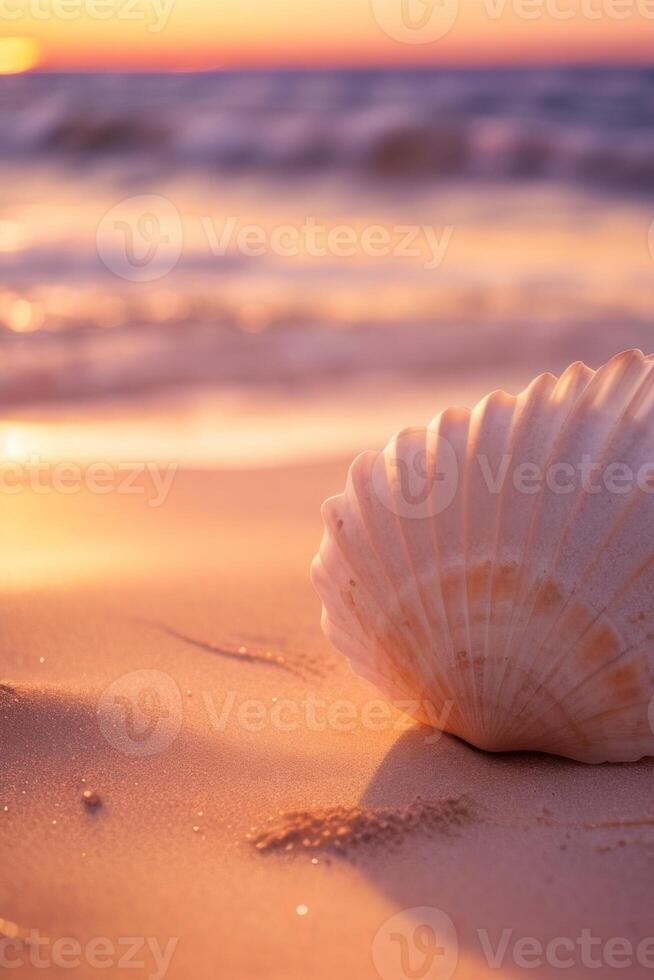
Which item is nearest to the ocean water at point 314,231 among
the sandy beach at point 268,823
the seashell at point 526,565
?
the sandy beach at point 268,823

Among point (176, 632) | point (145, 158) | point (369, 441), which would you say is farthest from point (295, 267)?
point (145, 158)

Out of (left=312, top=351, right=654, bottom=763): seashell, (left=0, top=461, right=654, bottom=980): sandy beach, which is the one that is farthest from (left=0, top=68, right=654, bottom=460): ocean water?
(left=312, top=351, right=654, bottom=763): seashell

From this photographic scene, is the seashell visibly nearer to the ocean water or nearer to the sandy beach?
the sandy beach

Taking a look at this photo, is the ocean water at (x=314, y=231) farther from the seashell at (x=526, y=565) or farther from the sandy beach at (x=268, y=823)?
the seashell at (x=526, y=565)

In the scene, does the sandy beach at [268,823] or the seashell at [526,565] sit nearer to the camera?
the sandy beach at [268,823]

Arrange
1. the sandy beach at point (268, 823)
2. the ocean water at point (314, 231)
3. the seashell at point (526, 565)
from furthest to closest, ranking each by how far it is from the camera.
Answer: the ocean water at point (314, 231) < the seashell at point (526, 565) < the sandy beach at point (268, 823)

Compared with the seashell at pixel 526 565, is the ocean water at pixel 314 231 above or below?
above

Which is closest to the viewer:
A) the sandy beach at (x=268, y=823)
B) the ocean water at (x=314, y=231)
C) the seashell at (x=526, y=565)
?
the sandy beach at (x=268, y=823)
